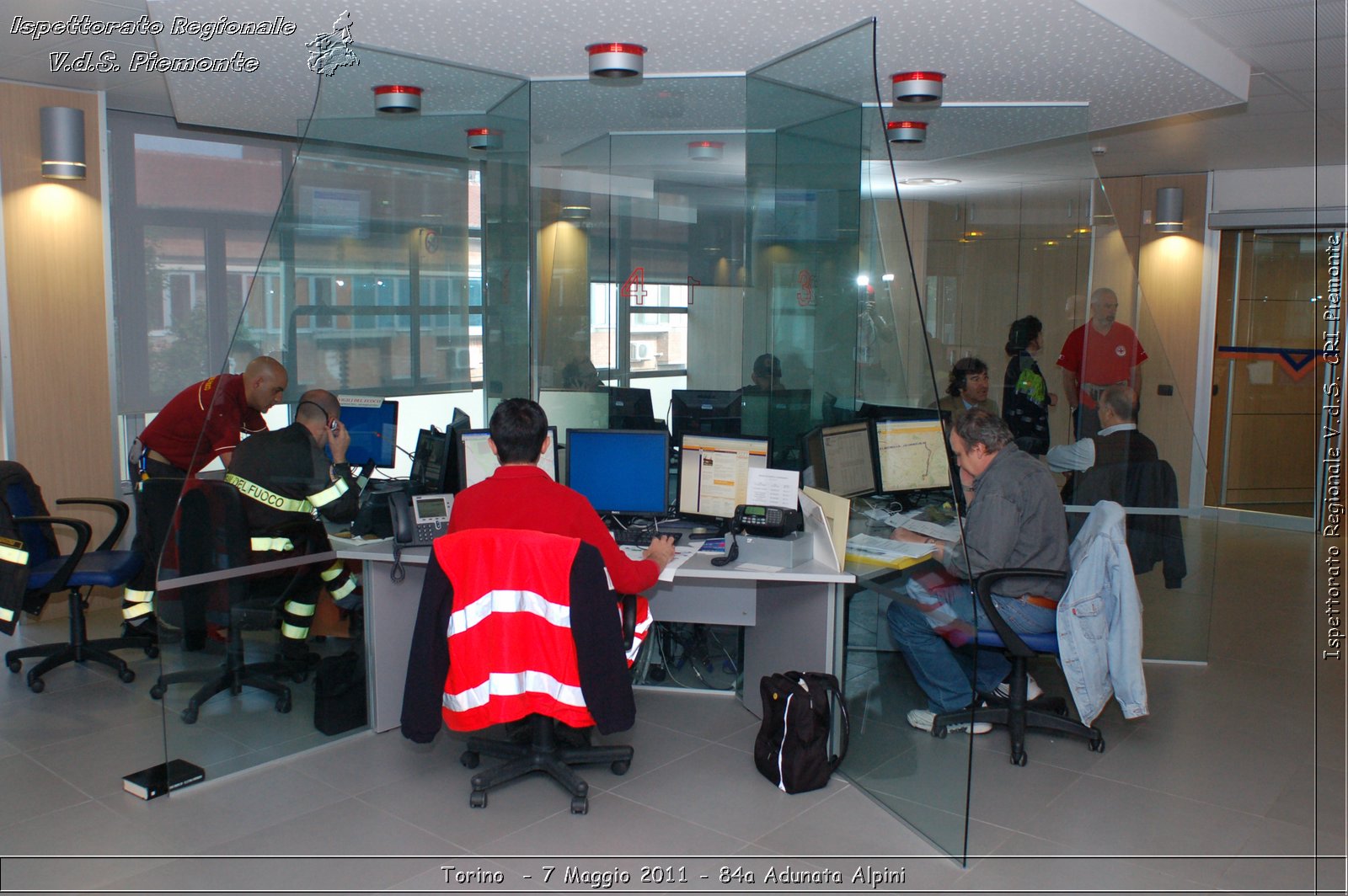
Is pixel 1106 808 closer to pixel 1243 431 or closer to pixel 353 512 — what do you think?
pixel 353 512

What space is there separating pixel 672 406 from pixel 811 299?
1175mm

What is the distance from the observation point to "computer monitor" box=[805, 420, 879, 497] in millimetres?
4082

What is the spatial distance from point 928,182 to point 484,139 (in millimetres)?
2449

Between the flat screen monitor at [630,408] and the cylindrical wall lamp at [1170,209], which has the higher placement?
the cylindrical wall lamp at [1170,209]

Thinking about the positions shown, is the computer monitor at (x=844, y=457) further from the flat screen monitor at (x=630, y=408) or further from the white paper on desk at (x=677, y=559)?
the flat screen monitor at (x=630, y=408)


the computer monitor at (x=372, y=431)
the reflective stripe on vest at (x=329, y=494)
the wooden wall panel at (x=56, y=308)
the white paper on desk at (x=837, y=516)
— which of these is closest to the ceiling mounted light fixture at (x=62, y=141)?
the wooden wall panel at (x=56, y=308)

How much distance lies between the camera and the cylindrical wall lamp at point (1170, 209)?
7977 millimetres

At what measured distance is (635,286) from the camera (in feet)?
19.6

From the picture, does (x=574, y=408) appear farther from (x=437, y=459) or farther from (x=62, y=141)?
(x=62, y=141)

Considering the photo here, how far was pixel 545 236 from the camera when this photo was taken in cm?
605

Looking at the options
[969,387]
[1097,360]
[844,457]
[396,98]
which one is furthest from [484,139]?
[1097,360]

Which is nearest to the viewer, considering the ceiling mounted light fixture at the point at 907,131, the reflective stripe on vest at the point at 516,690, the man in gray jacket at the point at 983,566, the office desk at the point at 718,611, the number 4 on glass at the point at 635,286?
the reflective stripe on vest at the point at 516,690

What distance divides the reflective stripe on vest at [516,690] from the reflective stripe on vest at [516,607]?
189mm

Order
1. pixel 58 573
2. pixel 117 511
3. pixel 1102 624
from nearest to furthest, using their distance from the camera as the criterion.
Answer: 1. pixel 1102 624
2. pixel 58 573
3. pixel 117 511
